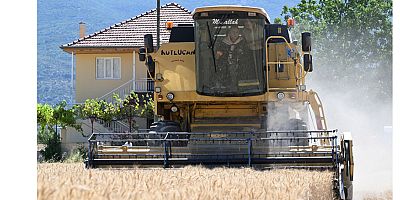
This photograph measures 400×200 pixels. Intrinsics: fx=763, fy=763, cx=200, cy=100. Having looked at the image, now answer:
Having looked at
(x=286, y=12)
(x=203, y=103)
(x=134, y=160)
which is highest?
(x=286, y=12)

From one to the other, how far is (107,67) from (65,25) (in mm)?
27697

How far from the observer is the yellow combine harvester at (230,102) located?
968cm

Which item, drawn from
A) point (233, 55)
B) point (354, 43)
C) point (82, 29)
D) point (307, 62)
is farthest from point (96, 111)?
point (307, 62)


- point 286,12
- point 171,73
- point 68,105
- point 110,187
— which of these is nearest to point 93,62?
point 68,105

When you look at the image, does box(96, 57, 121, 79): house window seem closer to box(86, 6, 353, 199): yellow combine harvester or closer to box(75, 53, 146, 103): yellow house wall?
box(75, 53, 146, 103): yellow house wall

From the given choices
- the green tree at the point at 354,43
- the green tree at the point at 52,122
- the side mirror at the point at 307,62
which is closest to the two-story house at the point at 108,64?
the green tree at the point at 52,122

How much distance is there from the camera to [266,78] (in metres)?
10.7

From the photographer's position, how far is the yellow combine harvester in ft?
31.8

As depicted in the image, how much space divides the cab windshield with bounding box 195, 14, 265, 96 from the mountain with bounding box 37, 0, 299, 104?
2.29 m

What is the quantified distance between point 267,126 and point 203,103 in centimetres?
99

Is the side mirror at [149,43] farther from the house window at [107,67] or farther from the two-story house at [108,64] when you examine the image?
the house window at [107,67]

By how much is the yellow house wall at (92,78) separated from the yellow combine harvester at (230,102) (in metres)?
15.8
